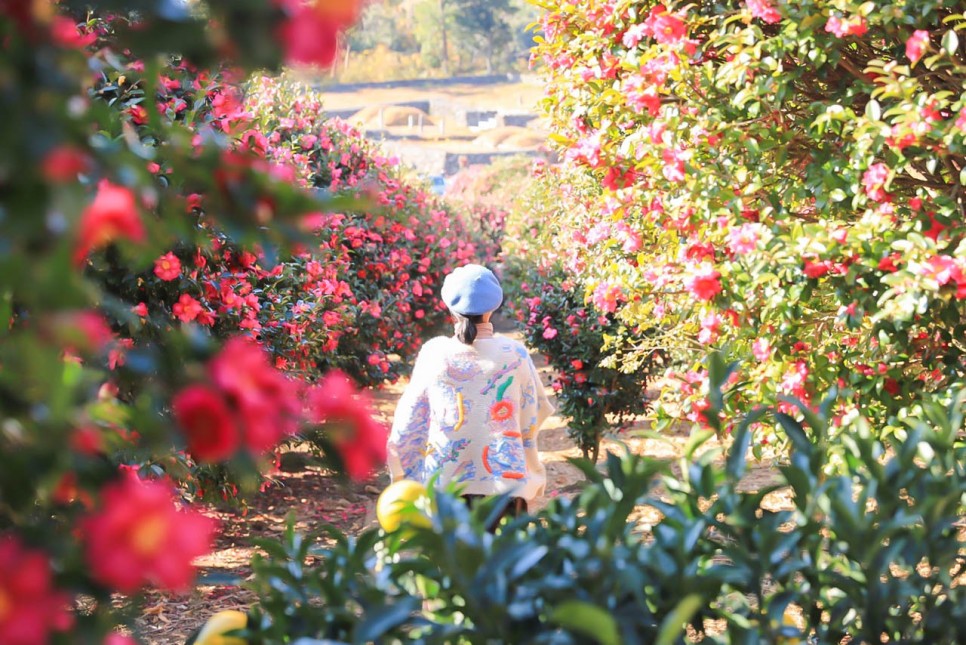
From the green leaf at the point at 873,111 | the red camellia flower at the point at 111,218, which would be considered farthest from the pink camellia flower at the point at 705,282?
the red camellia flower at the point at 111,218

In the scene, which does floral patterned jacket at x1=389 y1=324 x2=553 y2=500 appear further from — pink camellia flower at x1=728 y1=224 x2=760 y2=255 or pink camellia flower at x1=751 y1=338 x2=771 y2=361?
pink camellia flower at x1=728 y1=224 x2=760 y2=255

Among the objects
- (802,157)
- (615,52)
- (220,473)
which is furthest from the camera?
(220,473)

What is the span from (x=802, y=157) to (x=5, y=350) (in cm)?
325

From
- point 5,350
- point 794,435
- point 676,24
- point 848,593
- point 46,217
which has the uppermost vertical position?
point 676,24

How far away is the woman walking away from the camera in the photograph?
3762 mm

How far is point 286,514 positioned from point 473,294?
353 centimetres

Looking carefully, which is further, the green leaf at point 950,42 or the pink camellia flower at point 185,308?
the pink camellia flower at point 185,308

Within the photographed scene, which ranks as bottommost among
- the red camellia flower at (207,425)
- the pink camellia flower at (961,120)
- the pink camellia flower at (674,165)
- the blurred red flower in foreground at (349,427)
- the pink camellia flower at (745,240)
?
the blurred red flower in foreground at (349,427)

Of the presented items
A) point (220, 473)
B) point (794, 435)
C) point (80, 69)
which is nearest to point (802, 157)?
point (794, 435)

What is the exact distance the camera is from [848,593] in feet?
5.46

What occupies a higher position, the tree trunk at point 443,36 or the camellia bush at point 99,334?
the tree trunk at point 443,36

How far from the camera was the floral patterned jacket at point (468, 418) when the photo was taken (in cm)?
377

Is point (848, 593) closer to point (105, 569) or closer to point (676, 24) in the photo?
point (105, 569)

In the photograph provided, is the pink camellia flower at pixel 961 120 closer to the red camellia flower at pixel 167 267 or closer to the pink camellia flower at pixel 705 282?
the pink camellia flower at pixel 705 282
